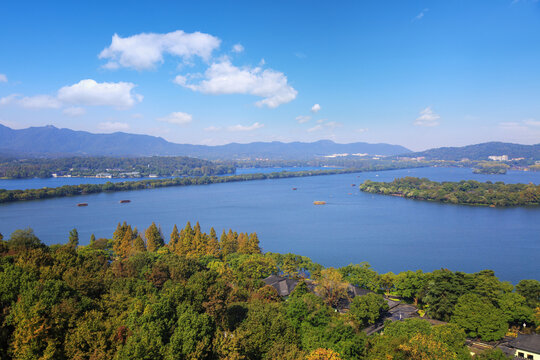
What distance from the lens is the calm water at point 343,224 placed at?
539 inches

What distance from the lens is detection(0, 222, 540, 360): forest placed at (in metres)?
3.97

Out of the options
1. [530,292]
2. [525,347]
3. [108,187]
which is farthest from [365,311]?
[108,187]

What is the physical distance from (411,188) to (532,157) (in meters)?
54.5

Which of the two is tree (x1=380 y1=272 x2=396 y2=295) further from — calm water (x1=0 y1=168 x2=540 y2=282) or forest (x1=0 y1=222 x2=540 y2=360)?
calm water (x1=0 y1=168 x2=540 y2=282)

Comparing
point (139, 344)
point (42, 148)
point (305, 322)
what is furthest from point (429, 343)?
point (42, 148)

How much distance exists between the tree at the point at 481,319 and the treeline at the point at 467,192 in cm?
2201

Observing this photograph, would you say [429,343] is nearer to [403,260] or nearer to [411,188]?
[403,260]

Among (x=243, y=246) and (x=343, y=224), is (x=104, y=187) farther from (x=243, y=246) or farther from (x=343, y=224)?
(x=243, y=246)

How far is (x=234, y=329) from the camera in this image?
514 centimetres

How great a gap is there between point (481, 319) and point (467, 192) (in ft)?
82.5

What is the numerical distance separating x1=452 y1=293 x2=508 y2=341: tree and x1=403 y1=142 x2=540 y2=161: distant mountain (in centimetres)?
7883

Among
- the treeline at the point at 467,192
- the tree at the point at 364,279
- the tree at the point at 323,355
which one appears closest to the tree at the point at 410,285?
the tree at the point at 364,279

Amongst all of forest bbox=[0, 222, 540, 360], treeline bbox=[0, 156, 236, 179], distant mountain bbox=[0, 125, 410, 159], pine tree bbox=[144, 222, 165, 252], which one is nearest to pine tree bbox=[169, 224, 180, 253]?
pine tree bbox=[144, 222, 165, 252]

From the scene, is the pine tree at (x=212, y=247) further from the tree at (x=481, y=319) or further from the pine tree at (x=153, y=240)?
the tree at (x=481, y=319)
